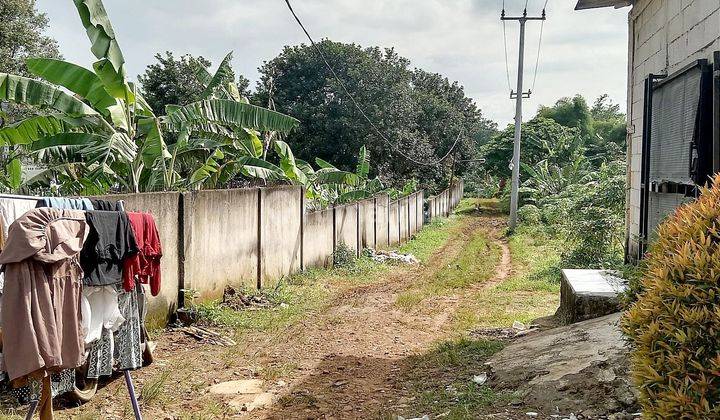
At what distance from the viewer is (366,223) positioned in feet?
56.4

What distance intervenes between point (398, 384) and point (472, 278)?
6846 millimetres

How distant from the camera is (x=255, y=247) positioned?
33.4ft

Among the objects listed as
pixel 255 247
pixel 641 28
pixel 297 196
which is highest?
pixel 641 28

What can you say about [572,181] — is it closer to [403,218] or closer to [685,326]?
[403,218]

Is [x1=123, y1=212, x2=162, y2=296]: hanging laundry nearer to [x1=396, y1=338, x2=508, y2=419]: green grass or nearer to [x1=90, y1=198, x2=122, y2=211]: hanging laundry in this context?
[x1=90, y1=198, x2=122, y2=211]: hanging laundry

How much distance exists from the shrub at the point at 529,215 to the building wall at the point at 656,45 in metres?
16.0

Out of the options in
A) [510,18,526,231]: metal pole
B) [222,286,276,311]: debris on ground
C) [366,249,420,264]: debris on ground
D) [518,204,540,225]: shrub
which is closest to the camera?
[222,286,276,311]: debris on ground

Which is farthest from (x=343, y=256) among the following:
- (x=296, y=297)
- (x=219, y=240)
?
(x=219, y=240)

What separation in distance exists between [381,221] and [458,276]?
21.9ft

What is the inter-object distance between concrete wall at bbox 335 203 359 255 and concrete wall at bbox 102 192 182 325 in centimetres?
684

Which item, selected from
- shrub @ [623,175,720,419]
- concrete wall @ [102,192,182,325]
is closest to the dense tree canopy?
concrete wall @ [102,192,182,325]

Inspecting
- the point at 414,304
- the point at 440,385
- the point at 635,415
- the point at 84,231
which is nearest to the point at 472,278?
the point at 414,304

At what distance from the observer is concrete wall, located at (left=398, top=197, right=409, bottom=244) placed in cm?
2156

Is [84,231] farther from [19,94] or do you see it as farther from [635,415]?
[19,94]
